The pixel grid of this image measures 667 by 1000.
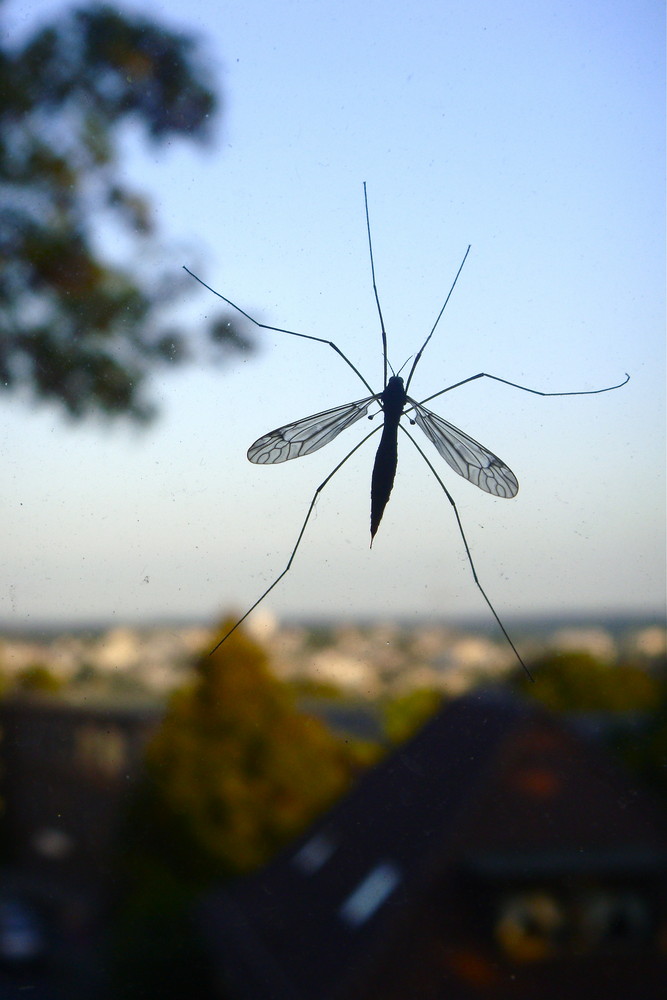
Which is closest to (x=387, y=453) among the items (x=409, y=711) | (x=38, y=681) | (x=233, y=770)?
(x=409, y=711)

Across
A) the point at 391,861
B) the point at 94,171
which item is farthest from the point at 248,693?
the point at 94,171

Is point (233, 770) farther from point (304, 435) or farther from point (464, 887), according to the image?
point (304, 435)

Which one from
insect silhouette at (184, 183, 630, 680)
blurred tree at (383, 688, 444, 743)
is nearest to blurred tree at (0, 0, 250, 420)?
insect silhouette at (184, 183, 630, 680)

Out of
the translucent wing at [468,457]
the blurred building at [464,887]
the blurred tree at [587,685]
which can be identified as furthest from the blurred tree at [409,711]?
the translucent wing at [468,457]

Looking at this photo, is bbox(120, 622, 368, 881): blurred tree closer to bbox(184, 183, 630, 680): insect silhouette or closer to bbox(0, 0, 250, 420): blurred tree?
bbox(184, 183, 630, 680): insect silhouette

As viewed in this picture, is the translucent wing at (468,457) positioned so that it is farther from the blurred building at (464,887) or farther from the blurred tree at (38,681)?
the blurred tree at (38,681)
